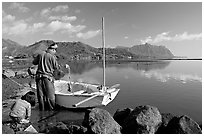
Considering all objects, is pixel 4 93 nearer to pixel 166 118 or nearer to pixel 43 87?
pixel 43 87

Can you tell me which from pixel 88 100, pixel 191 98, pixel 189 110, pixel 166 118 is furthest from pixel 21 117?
pixel 191 98

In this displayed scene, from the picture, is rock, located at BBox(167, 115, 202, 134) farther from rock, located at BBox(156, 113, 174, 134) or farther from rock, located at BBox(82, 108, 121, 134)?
rock, located at BBox(82, 108, 121, 134)

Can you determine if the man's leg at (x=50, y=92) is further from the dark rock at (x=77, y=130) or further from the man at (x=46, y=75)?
the dark rock at (x=77, y=130)

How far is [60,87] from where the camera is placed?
51.1ft

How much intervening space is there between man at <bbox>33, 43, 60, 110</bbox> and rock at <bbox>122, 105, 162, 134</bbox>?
5.78 meters

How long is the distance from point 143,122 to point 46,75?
21.6 ft

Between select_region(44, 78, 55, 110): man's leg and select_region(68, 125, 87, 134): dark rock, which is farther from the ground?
select_region(44, 78, 55, 110): man's leg

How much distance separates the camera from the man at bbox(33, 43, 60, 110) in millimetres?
11898

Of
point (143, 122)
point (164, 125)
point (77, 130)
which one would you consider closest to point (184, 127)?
point (164, 125)

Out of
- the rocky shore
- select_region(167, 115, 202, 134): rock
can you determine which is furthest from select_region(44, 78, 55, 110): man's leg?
select_region(167, 115, 202, 134): rock

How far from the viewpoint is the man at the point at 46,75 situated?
11.9 m

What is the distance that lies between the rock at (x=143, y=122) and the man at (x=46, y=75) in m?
5.78

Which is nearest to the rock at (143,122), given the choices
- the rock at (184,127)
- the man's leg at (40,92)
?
the rock at (184,127)

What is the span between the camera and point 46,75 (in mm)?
12078
